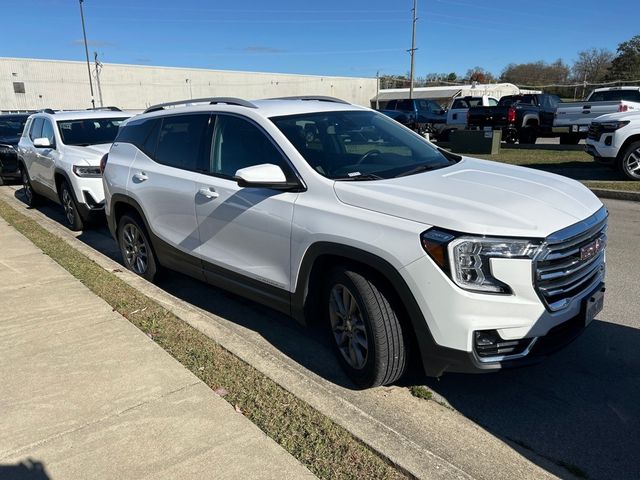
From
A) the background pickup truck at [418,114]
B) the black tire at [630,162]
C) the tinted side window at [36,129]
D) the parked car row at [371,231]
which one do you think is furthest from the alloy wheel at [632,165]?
the background pickup truck at [418,114]

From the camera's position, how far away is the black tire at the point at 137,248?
5406 mm

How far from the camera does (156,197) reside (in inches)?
194

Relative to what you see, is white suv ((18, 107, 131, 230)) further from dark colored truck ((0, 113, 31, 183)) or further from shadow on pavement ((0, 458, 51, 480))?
shadow on pavement ((0, 458, 51, 480))

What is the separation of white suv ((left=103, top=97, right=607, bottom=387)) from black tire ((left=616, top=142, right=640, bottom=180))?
25.5ft

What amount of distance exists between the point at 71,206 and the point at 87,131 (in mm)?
1518

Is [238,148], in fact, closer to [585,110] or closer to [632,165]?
[632,165]

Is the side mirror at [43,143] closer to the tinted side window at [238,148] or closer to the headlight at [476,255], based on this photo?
the tinted side window at [238,148]

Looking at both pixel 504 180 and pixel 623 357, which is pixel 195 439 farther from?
pixel 623 357

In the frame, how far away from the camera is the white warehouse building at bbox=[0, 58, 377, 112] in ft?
157

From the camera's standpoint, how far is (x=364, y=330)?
10.7 feet

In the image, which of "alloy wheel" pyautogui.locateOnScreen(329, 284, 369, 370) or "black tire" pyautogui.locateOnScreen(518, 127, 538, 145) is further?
"black tire" pyautogui.locateOnScreen(518, 127, 538, 145)

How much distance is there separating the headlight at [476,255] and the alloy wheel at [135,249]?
11.8ft

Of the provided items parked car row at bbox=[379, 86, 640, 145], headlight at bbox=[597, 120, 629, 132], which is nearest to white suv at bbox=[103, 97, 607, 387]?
headlight at bbox=[597, 120, 629, 132]

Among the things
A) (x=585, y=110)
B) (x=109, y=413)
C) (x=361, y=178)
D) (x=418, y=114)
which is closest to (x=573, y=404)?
(x=361, y=178)
